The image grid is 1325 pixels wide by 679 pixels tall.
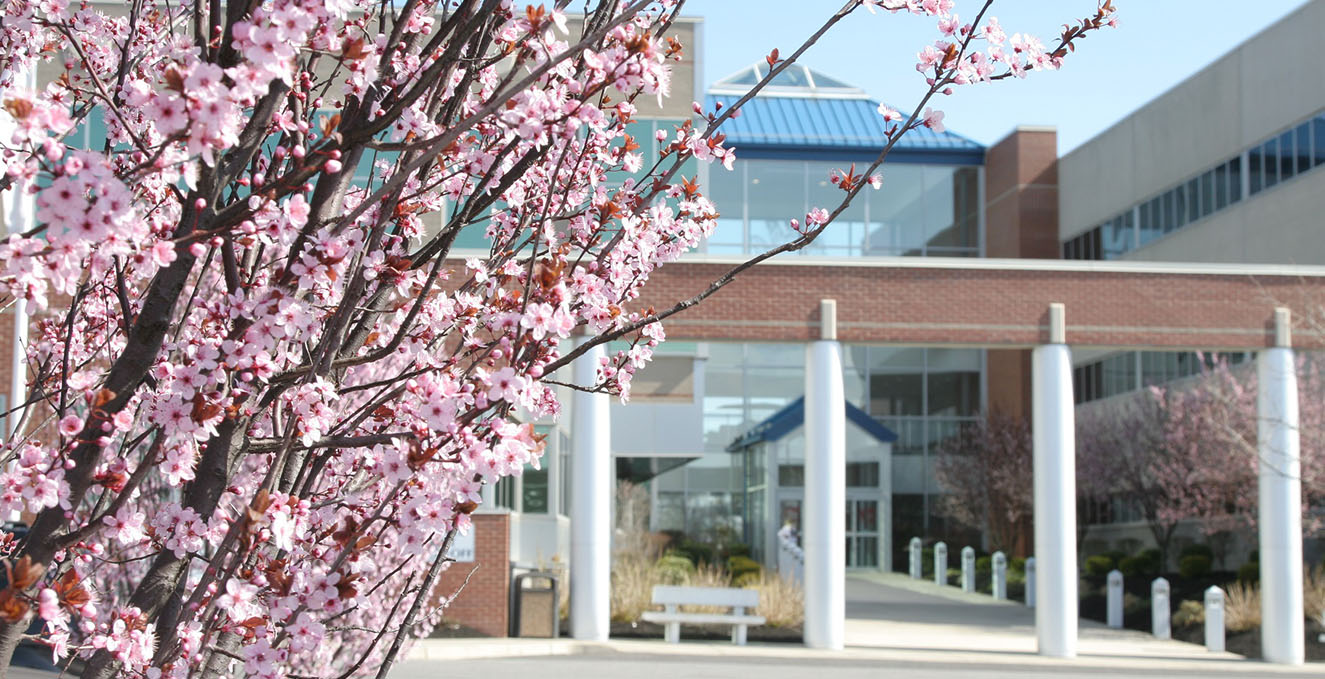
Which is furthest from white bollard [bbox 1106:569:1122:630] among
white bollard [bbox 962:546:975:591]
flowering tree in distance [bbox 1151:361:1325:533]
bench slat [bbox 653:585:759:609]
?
white bollard [bbox 962:546:975:591]

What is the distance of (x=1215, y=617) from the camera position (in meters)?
20.6

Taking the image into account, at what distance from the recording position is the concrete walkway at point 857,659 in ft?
53.3

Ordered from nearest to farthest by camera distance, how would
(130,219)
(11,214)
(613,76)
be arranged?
(130,219), (613,76), (11,214)

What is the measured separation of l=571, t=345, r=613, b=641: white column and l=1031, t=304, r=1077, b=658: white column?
5837 millimetres

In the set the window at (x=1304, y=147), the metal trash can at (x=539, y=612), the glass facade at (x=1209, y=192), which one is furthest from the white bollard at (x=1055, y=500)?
the window at (x=1304, y=147)

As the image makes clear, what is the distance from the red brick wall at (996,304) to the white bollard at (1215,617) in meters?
3.67

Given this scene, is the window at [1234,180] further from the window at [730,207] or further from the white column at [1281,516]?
the white column at [1281,516]

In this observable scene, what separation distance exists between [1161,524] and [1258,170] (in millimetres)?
8463

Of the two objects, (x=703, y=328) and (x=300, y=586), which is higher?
(x=703, y=328)

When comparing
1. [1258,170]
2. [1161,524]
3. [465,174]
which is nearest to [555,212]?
[465,174]

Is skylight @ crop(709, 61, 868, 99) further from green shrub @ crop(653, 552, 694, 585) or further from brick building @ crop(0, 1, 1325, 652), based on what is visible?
green shrub @ crop(653, 552, 694, 585)

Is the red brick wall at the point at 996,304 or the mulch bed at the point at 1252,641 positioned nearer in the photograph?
the red brick wall at the point at 996,304

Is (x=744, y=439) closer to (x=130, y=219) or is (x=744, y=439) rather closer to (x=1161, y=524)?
(x=1161, y=524)

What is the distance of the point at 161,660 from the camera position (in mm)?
3078
